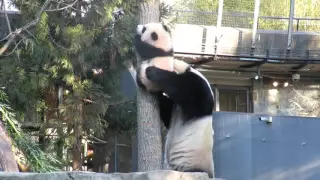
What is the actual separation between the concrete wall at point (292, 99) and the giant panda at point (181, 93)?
8.44 meters

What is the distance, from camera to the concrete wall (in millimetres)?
12375

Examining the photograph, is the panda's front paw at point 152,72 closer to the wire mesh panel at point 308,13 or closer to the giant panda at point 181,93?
the giant panda at point 181,93

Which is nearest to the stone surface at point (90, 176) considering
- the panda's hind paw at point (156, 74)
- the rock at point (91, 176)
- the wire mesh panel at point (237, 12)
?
the rock at point (91, 176)

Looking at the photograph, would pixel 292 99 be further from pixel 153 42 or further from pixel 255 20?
pixel 153 42

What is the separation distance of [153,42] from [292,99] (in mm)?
9120

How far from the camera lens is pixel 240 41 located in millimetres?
11133

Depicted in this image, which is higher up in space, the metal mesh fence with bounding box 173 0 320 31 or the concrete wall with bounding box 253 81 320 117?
the metal mesh fence with bounding box 173 0 320 31

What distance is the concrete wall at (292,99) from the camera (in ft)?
40.6

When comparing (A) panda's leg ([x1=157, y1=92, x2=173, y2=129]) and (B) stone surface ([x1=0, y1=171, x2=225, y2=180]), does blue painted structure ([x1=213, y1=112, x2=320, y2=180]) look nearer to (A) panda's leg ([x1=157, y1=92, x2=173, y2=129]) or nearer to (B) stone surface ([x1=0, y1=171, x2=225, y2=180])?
(A) panda's leg ([x1=157, y1=92, x2=173, y2=129])

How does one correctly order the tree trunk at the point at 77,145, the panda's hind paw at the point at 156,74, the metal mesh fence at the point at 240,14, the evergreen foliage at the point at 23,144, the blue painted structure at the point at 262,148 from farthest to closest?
the metal mesh fence at the point at 240,14 < the blue painted structure at the point at 262,148 < the tree trunk at the point at 77,145 < the evergreen foliage at the point at 23,144 < the panda's hind paw at the point at 156,74

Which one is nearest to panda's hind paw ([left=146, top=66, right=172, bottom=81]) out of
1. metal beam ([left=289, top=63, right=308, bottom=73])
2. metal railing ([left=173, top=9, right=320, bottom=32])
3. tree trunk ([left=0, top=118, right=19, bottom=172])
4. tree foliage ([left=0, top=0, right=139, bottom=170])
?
tree trunk ([left=0, top=118, right=19, bottom=172])

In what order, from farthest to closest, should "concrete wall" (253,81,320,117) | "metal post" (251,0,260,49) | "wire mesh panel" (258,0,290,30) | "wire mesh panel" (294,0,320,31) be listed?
1. "concrete wall" (253,81,320,117)
2. "wire mesh panel" (294,0,320,31)
3. "wire mesh panel" (258,0,290,30)
4. "metal post" (251,0,260,49)

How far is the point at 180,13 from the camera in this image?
10.5 m

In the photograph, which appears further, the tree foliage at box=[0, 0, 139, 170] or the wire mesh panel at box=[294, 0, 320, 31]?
the wire mesh panel at box=[294, 0, 320, 31]
